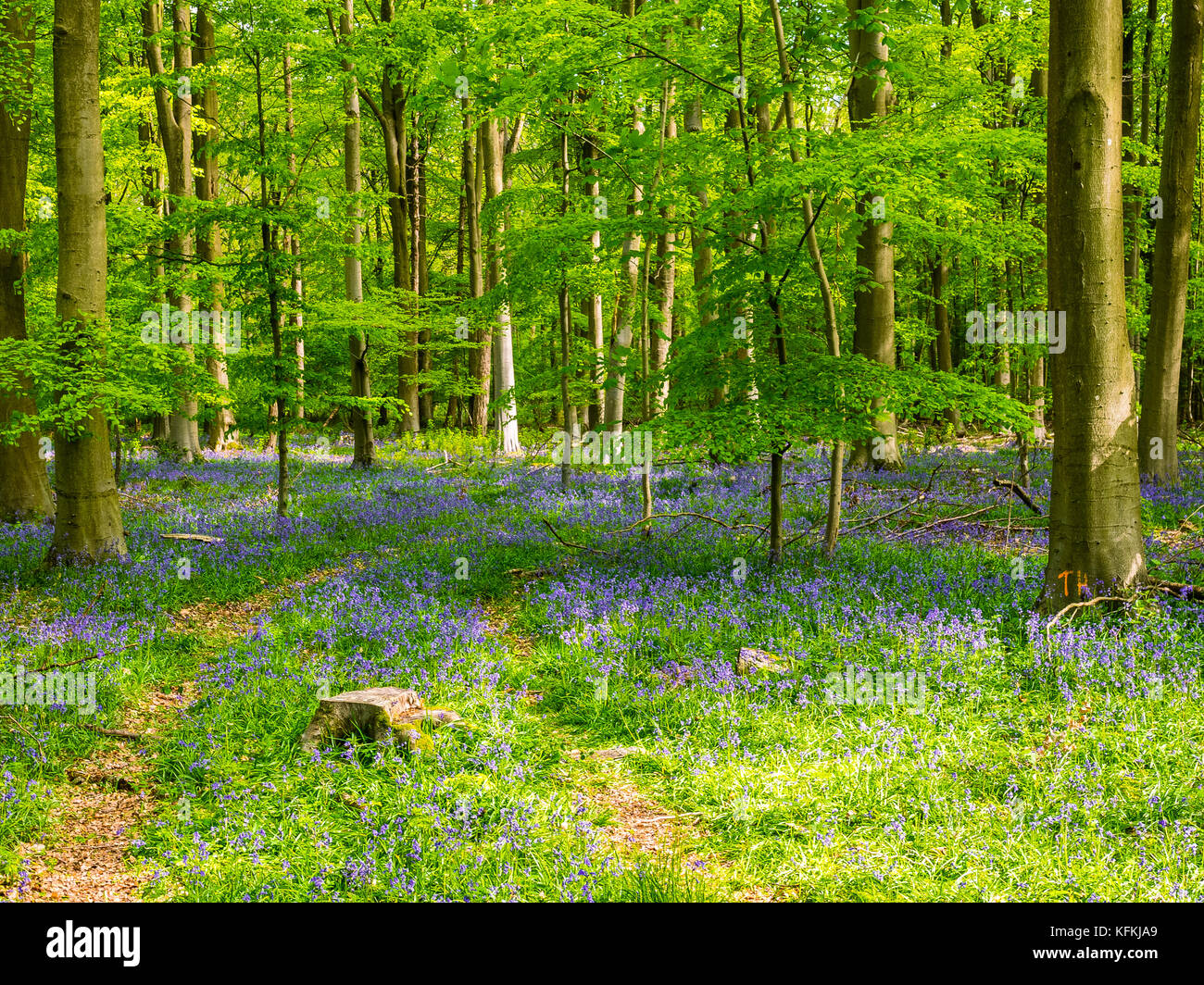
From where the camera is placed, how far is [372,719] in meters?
5.25

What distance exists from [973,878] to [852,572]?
15.7 feet

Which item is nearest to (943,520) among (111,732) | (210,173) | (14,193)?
(111,732)

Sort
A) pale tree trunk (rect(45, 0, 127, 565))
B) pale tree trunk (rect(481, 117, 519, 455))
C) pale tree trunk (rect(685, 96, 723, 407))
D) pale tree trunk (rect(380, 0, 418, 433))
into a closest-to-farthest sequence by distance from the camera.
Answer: pale tree trunk (rect(685, 96, 723, 407))
pale tree trunk (rect(45, 0, 127, 565))
pale tree trunk (rect(481, 117, 519, 455))
pale tree trunk (rect(380, 0, 418, 433))

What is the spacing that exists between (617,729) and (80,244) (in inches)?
303

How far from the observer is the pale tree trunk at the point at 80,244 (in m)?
8.48

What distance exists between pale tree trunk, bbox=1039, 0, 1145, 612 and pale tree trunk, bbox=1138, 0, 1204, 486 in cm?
631

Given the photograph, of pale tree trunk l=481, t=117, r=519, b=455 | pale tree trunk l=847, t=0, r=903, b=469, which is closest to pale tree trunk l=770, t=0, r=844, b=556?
pale tree trunk l=847, t=0, r=903, b=469

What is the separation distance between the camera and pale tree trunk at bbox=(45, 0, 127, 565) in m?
8.48

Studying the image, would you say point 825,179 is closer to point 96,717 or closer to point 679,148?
point 679,148

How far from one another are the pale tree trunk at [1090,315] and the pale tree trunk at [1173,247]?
20.7ft

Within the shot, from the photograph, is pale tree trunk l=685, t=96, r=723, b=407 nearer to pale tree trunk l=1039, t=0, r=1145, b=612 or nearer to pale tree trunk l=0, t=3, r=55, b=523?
pale tree trunk l=1039, t=0, r=1145, b=612

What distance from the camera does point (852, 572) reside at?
823 centimetres

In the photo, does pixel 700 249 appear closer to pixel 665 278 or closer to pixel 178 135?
pixel 665 278

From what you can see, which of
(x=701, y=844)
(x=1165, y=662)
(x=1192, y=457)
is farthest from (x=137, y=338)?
(x=1192, y=457)
